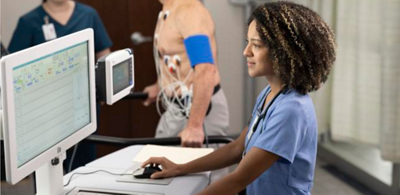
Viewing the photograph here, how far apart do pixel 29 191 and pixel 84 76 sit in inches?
75.6

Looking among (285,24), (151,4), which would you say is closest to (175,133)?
(285,24)

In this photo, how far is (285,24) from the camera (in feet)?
5.10

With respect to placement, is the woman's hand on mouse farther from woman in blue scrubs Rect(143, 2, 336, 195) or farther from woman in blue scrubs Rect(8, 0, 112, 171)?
woman in blue scrubs Rect(8, 0, 112, 171)

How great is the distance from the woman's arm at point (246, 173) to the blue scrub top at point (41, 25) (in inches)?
76.3

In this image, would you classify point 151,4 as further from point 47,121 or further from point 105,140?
point 47,121

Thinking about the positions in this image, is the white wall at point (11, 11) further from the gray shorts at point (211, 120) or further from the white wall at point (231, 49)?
the gray shorts at point (211, 120)

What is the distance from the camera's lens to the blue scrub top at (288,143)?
1.53 meters

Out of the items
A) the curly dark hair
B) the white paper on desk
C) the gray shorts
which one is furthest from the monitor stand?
the gray shorts

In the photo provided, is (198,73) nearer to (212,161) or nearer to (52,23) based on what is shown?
(212,161)

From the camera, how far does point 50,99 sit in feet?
4.87

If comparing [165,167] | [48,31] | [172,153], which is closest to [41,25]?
[48,31]

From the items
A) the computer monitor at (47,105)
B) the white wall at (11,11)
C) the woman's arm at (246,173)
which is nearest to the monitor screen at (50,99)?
the computer monitor at (47,105)

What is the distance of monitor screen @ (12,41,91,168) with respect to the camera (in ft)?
4.48

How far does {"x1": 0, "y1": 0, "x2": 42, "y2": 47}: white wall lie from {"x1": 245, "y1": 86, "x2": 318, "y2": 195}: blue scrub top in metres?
2.44
